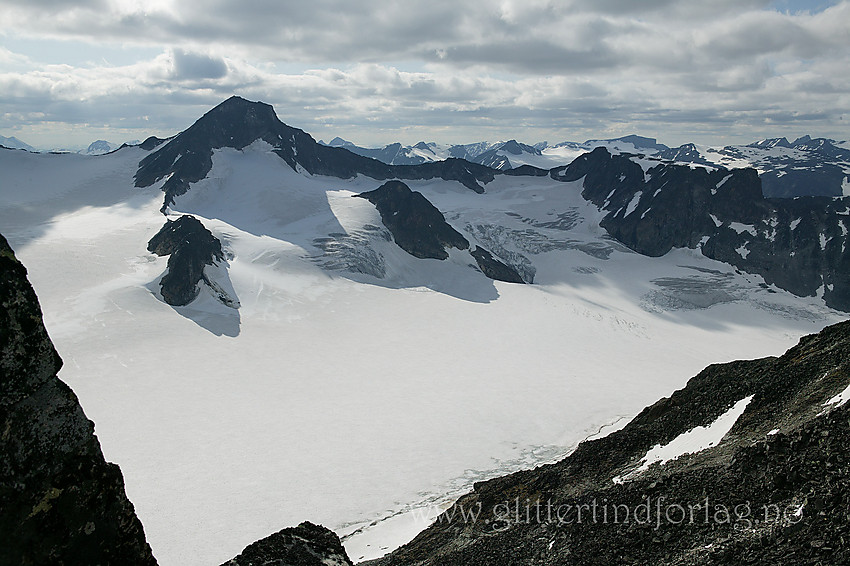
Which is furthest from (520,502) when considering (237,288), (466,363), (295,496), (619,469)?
(237,288)

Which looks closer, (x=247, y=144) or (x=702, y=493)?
(x=702, y=493)

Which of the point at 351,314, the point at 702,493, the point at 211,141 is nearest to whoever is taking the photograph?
the point at 702,493

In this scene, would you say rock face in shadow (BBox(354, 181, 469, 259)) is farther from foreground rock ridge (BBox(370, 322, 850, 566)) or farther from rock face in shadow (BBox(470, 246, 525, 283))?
foreground rock ridge (BBox(370, 322, 850, 566))

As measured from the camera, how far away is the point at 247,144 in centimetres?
13200

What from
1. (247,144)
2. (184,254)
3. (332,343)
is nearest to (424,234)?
(332,343)

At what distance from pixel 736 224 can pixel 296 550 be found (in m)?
122

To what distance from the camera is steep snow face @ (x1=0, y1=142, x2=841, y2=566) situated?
1292 inches

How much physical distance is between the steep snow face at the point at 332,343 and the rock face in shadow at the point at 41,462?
1577cm

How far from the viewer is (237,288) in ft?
228

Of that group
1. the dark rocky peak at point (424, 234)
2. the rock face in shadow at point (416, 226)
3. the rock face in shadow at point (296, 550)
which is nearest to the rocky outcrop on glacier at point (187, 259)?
the rock face in shadow at point (416, 226)

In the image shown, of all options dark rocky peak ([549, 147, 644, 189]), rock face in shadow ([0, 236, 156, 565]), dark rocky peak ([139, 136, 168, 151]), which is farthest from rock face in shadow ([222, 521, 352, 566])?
dark rocky peak ([139, 136, 168, 151])

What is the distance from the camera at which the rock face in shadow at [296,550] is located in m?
13.0

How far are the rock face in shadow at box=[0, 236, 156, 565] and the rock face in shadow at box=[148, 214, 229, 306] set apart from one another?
5852 centimetres

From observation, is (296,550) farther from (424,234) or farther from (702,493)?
(424,234)
